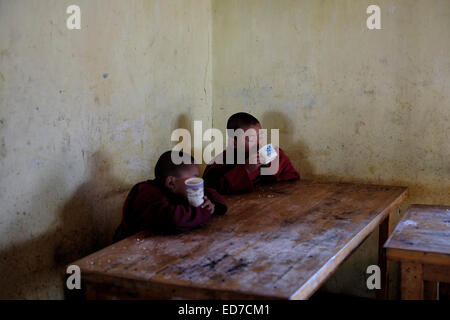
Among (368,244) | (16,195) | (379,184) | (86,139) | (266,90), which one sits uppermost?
(266,90)

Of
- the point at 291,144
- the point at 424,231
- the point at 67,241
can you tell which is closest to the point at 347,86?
the point at 291,144

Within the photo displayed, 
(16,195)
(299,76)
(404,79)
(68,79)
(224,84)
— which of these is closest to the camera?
(16,195)

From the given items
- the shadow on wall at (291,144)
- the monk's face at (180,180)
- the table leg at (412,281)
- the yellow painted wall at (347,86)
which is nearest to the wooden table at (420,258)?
the table leg at (412,281)

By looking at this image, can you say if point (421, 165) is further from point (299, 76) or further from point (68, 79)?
point (68, 79)

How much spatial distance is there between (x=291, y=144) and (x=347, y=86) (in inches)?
24.6

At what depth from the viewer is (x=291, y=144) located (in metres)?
3.93

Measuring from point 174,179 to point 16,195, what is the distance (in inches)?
30.0

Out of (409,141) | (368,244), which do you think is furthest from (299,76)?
(368,244)

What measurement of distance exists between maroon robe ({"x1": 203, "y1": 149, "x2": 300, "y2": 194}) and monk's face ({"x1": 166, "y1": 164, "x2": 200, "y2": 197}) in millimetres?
745

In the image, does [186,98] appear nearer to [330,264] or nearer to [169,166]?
[169,166]

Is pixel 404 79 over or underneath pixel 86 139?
over

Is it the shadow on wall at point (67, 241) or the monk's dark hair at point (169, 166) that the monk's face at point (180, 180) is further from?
the shadow on wall at point (67, 241)

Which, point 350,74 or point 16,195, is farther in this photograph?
point 350,74

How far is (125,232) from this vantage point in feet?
8.05
